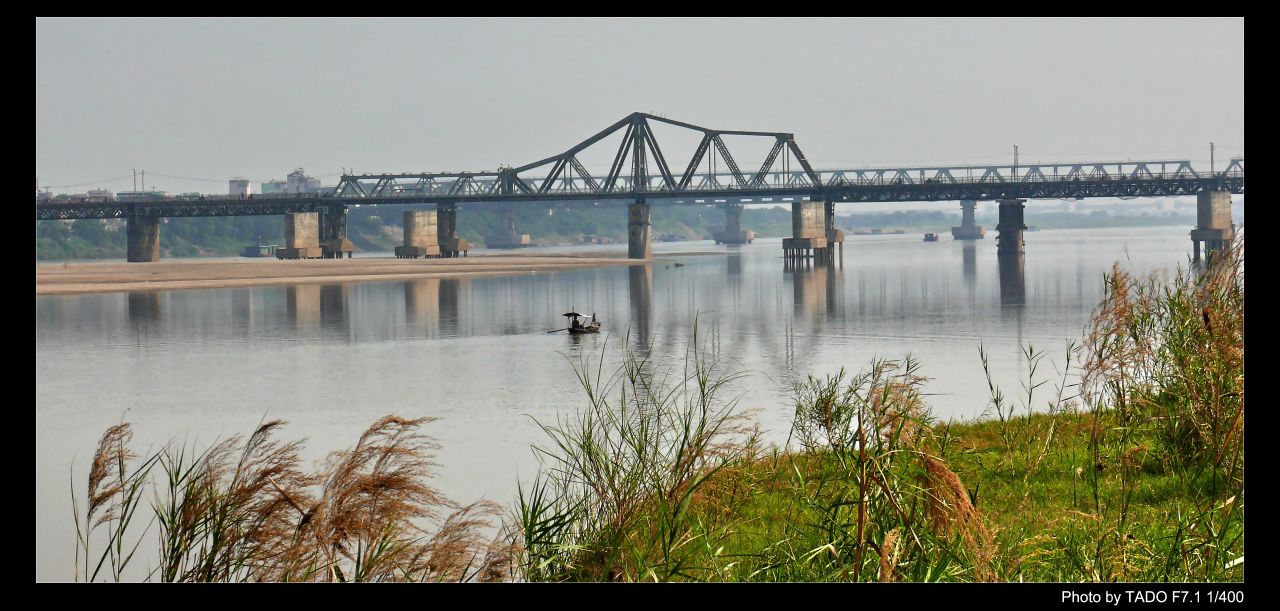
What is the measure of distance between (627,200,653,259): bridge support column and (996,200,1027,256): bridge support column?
138 ft

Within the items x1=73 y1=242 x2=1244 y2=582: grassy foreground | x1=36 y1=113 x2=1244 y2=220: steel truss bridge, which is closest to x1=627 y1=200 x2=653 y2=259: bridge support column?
x1=36 y1=113 x2=1244 y2=220: steel truss bridge

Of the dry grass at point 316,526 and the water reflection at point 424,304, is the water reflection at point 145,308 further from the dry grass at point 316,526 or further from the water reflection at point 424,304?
the dry grass at point 316,526

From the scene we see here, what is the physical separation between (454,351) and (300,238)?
119777 mm

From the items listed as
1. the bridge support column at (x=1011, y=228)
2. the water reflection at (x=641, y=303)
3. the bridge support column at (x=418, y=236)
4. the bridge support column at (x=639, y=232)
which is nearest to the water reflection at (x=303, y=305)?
the water reflection at (x=641, y=303)

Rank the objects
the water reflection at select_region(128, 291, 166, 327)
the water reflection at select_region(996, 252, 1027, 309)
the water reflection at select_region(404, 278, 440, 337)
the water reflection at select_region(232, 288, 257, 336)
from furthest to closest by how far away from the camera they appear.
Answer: the water reflection at select_region(996, 252, 1027, 309) < the water reflection at select_region(128, 291, 166, 327) < the water reflection at select_region(404, 278, 440, 337) < the water reflection at select_region(232, 288, 257, 336)

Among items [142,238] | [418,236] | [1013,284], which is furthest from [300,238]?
[1013,284]

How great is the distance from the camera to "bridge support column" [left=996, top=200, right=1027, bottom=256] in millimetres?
147375

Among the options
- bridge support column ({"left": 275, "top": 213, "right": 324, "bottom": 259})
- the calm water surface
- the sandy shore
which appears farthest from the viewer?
bridge support column ({"left": 275, "top": 213, "right": 324, "bottom": 259})

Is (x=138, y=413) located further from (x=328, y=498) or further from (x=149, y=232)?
(x=149, y=232)

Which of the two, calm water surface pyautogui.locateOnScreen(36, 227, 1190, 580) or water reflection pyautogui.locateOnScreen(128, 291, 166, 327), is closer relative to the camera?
calm water surface pyautogui.locateOnScreen(36, 227, 1190, 580)

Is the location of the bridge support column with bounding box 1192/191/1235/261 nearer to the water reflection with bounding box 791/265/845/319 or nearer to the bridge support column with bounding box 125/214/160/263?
the water reflection with bounding box 791/265/845/319

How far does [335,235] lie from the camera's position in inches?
6486
